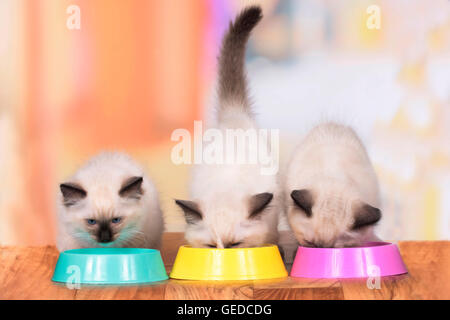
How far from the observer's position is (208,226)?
282cm

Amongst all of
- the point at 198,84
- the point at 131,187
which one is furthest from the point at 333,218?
the point at 198,84

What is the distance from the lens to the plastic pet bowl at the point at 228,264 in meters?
2.66

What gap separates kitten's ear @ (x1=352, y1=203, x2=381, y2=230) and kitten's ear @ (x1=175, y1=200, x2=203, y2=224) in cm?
59

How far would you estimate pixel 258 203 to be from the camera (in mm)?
2828

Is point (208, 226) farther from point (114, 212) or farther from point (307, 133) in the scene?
point (307, 133)

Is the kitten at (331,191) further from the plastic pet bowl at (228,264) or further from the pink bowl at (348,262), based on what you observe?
the plastic pet bowl at (228,264)

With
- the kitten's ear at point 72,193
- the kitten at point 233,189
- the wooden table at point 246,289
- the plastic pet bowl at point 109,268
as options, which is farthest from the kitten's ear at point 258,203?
the kitten's ear at point 72,193

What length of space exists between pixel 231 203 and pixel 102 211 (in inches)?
20.6

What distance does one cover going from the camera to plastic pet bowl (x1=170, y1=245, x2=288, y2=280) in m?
2.66

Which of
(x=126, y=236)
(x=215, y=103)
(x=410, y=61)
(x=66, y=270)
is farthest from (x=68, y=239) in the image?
(x=410, y=61)

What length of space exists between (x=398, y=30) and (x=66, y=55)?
65.1 inches

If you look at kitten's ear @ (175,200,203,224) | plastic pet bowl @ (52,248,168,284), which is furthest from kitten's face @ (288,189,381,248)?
plastic pet bowl @ (52,248,168,284)

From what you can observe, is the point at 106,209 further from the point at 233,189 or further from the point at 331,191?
the point at 331,191
